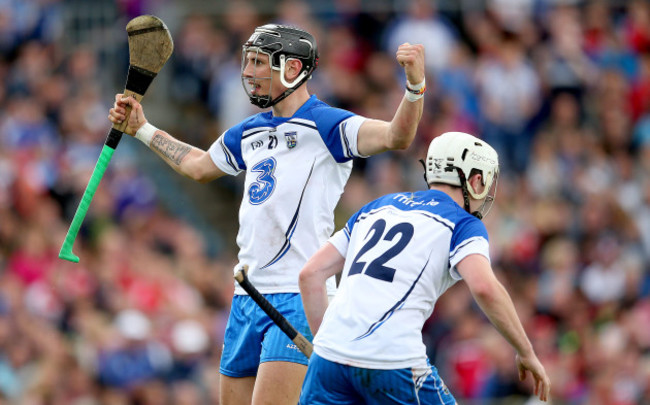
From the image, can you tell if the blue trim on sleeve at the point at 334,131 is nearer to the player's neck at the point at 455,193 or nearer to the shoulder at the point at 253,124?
the shoulder at the point at 253,124

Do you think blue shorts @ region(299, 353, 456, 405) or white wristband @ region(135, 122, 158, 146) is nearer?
blue shorts @ region(299, 353, 456, 405)

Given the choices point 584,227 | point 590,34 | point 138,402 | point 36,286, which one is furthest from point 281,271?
point 590,34

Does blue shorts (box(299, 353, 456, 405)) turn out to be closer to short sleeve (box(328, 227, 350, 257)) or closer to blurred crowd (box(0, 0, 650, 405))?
short sleeve (box(328, 227, 350, 257))

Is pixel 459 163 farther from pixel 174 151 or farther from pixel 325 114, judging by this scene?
pixel 174 151

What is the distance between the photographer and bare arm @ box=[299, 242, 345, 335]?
21.6ft

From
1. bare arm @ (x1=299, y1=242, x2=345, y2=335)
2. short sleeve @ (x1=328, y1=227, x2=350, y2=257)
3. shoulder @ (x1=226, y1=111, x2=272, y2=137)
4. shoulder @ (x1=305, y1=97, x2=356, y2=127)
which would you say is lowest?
bare arm @ (x1=299, y1=242, x2=345, y2=335)

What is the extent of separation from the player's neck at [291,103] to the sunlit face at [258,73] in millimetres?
131

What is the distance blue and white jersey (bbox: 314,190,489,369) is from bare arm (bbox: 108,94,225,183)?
1720 mm

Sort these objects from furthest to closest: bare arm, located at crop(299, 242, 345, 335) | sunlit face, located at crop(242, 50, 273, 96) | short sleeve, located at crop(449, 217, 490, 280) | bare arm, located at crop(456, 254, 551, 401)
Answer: sunlit face, located at crop(242, 50, 273, 96) → bare arm, located at crop(299, 242, 345, 335) → short sleeve, located at crop(449, 217, 490, 280) → bare arm, located at crop(456, 254, 551, 401)

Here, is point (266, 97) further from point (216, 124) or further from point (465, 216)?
point (216, 124)

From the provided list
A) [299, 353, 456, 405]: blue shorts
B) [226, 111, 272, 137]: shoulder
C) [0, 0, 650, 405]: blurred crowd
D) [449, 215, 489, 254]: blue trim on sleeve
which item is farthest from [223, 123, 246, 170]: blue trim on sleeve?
[0, 0, 650, 405]: blurred crowd

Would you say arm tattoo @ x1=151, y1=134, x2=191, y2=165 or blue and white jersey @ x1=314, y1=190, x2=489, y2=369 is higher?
arm tattoo @ x1=151, y1=134, x2=191, y2=165

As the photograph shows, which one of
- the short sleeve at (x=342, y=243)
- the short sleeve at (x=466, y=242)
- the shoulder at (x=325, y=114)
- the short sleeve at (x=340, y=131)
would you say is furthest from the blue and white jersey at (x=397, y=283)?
the shoulder at (x=325, y=114)

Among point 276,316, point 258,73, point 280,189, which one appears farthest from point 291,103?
point 276,316
